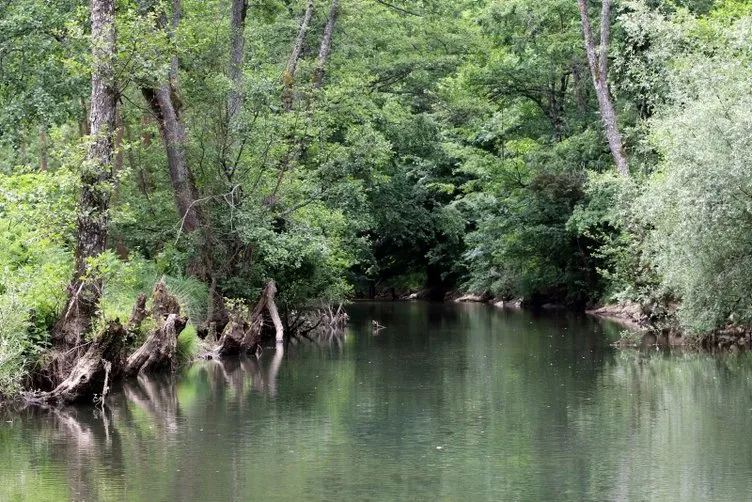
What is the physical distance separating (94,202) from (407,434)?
6687mm

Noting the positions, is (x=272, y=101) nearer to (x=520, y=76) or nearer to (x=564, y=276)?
(x=520, y=76)

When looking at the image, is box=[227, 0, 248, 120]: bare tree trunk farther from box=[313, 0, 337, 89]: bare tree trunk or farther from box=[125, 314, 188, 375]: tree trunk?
box=[125, 314, 188, 375]: tree trunk

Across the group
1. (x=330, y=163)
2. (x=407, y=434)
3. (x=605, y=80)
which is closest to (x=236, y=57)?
(x=330, y=163)

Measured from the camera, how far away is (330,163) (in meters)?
29.4

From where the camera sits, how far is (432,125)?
133ft

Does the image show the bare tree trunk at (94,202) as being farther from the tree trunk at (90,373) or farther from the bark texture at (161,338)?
the bark texture at (161,338)

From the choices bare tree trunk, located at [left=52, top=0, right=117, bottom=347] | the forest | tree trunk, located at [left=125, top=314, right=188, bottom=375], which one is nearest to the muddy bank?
the forest

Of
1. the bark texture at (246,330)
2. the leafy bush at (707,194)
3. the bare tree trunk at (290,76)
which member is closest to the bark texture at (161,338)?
the bark texture at (246,330)

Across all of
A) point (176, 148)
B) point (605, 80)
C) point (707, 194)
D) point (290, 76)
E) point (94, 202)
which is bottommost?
point (707, 194)

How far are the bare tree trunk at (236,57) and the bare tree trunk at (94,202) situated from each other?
327 inches

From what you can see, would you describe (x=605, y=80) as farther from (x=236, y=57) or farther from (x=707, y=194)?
(x=707, y=194)

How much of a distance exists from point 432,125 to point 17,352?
27.1m

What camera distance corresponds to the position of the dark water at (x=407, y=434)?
10414 millimetres

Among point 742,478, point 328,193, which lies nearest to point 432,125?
point 328,193
